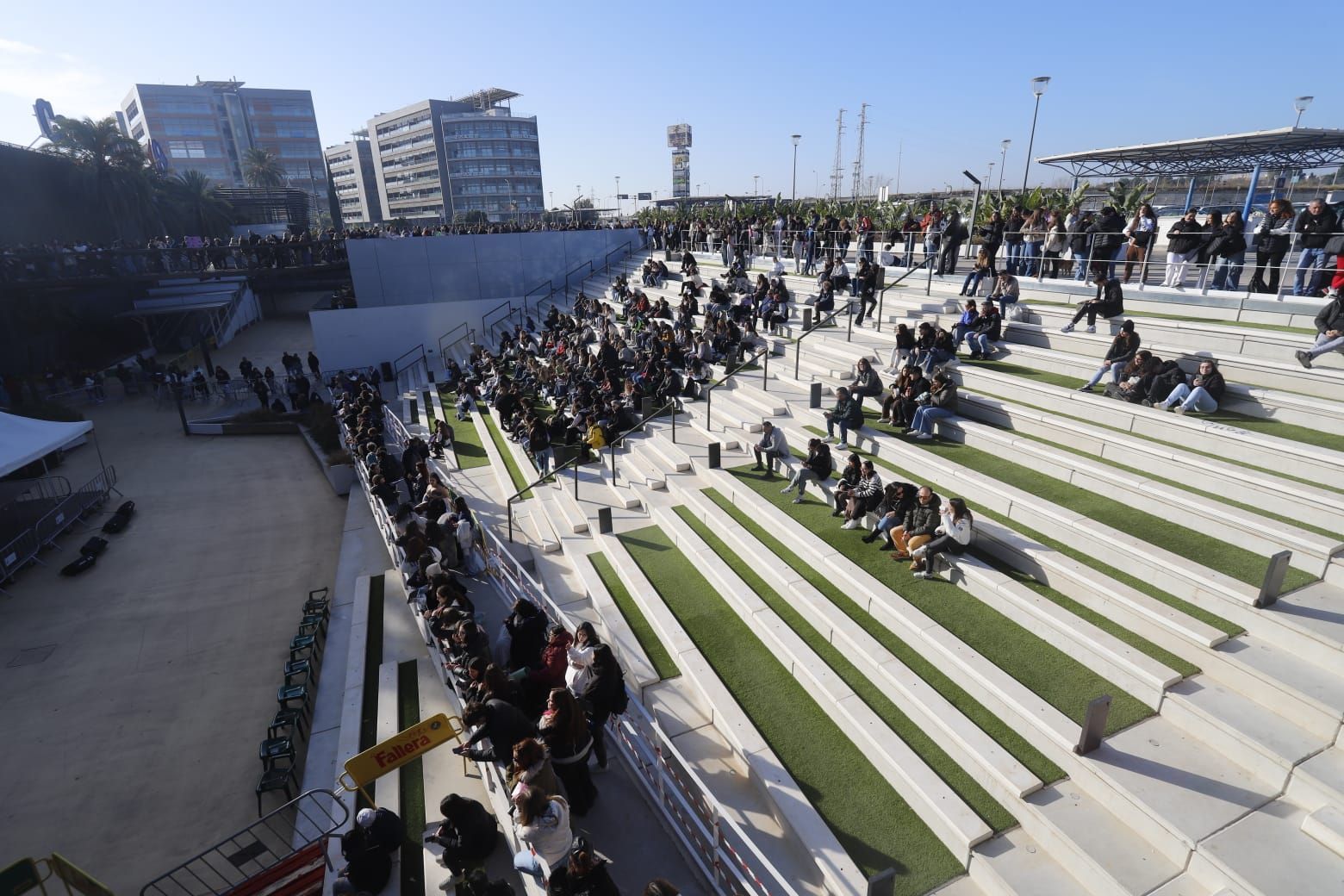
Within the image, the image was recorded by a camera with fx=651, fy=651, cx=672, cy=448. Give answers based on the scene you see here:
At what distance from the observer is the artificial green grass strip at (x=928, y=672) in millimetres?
5207

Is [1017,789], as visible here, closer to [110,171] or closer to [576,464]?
[576,464]

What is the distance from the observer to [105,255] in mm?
29609

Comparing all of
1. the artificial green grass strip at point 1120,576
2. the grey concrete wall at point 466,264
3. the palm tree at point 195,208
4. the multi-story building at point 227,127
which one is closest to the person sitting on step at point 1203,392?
the artificial green grass strip at point 1120,576

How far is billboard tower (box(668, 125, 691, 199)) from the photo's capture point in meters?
154

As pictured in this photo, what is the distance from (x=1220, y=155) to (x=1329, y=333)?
21.8 metres

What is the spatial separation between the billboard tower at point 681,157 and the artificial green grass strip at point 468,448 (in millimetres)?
147427

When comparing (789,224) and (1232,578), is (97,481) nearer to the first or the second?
(789,224)

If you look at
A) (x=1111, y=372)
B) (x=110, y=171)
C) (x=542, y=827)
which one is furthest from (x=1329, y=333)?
(x=110, y=171)

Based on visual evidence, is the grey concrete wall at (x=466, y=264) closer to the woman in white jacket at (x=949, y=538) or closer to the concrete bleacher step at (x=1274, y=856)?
the woman in white jacket at (x=949, y=538)

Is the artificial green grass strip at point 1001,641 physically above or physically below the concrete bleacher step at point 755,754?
above

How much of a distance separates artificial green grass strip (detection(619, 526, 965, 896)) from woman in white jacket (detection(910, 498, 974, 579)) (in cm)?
212

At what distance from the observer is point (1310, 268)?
10398mm

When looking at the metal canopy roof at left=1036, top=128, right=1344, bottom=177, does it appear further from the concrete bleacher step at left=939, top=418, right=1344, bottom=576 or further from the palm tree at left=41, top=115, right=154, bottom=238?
the palm tree at left=41, top=115, right=154, bottom=238

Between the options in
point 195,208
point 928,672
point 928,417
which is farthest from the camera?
point 195,208
